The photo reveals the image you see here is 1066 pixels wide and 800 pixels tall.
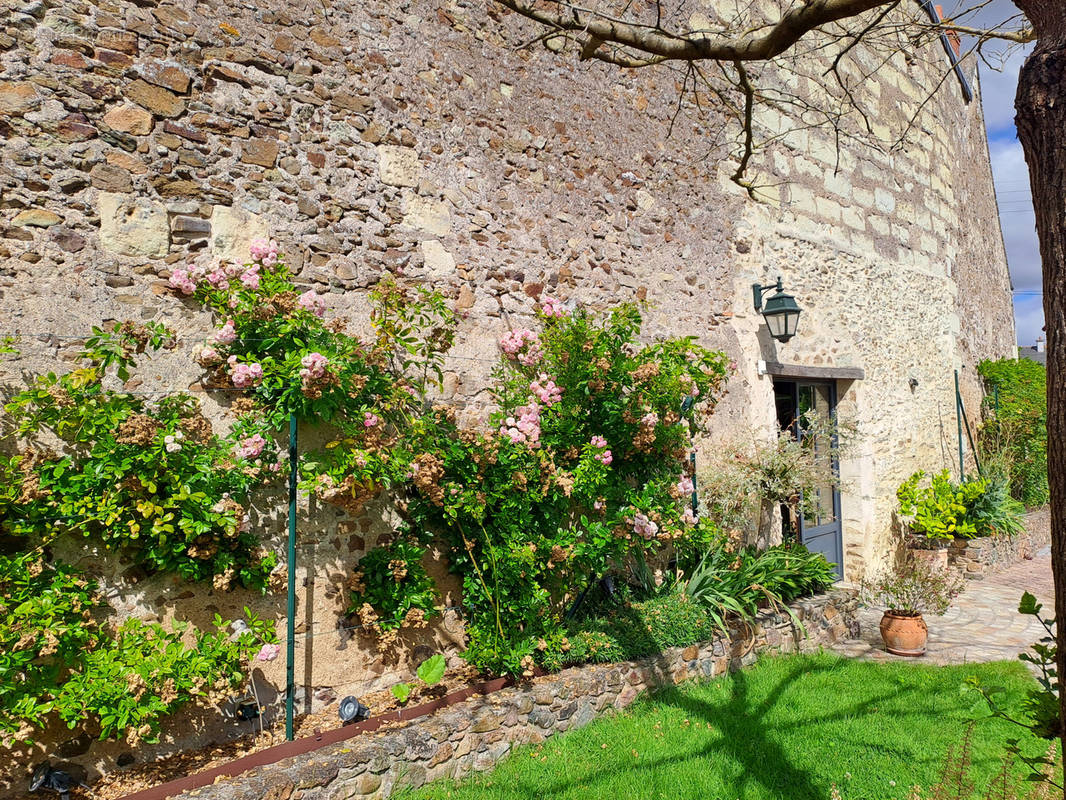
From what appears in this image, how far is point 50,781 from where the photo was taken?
106 inches

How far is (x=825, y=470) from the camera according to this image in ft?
20.7

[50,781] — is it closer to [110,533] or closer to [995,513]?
[110,533]

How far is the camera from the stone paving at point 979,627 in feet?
15.9

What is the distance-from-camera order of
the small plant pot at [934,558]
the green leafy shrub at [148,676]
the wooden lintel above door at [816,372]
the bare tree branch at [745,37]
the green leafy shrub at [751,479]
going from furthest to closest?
the small plant pot at [934,558], the wooden lintel above door at [816,372], the green leafy shrub at [751,479], the green leafy shrub at [148,676], the bare tree branch at [745,37]

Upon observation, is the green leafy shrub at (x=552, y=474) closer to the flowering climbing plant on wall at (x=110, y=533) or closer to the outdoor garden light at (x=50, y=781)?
the flowering climbing plant on wall at (x=110, y=533)

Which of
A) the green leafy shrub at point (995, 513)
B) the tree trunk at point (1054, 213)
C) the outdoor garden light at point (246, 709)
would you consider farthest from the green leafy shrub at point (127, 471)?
the green leafy shrub at point (995, 513)

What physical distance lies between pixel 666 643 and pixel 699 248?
3138 mm

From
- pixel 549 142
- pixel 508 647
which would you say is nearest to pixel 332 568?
pixel 508 647

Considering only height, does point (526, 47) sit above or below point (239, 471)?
above

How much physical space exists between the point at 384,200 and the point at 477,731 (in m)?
2.85

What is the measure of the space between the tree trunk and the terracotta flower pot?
Result: 3.33m

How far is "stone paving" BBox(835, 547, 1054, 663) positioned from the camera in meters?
4.84

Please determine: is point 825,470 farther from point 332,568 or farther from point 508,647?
point 332,568

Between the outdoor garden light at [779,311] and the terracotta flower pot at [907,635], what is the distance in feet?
7.67
